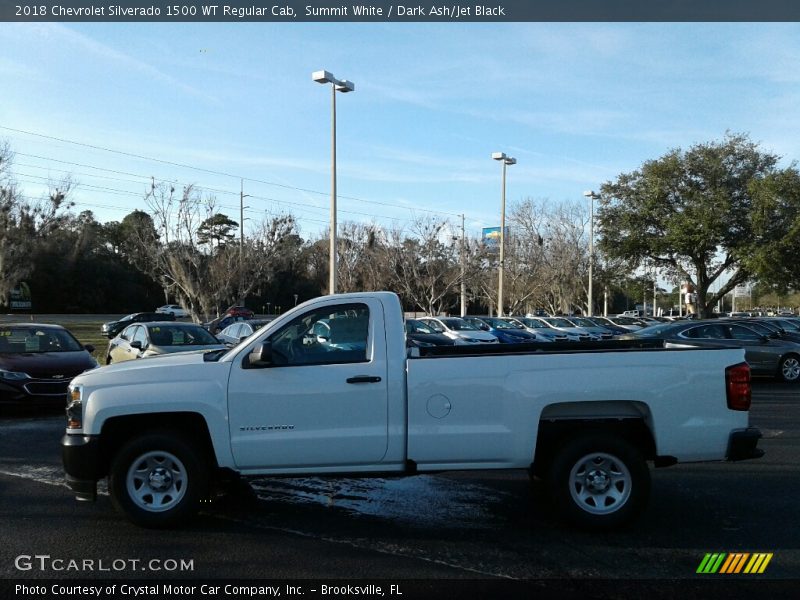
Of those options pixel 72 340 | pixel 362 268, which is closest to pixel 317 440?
pixel 72 340

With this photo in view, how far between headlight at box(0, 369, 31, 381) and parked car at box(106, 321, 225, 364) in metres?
2.84

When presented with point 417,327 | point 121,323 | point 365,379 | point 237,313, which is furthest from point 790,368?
point 121,323

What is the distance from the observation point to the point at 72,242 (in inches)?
2714

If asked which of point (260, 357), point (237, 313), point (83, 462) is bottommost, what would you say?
point (83, 462)

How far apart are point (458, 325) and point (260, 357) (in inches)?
915

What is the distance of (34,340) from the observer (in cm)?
1385

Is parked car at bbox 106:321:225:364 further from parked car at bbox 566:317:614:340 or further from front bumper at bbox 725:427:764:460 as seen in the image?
parked car at bbox 566:317:614:340

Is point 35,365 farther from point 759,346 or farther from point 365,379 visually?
point 759,346

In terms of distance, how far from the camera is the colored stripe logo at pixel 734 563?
5355 mm

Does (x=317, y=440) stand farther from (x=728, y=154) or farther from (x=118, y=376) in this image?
(x=728, y=154)

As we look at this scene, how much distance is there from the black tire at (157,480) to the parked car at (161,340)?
9269mm

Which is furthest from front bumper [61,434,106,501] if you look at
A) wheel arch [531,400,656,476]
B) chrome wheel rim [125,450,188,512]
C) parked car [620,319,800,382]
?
parked car [620,319,800,382]

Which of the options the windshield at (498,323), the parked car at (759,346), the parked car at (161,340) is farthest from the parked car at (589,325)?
the parked car at (161,340)

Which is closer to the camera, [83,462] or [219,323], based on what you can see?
[83,462]
